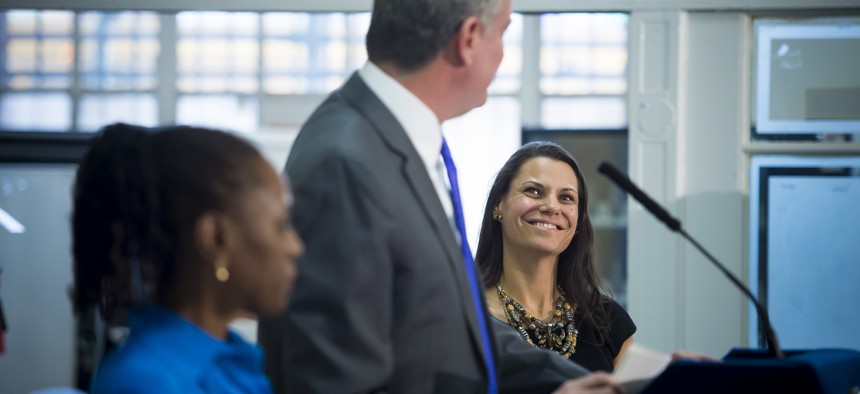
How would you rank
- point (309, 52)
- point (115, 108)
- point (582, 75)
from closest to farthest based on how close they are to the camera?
point (309, 52) < point (115, 108) < point (582, 75)

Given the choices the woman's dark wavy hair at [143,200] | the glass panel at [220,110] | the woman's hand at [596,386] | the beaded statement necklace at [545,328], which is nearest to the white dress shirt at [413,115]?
the woman's hand at [596,386]

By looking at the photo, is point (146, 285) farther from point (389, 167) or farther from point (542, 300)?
point (542, 300)

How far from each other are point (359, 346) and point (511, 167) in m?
1.30

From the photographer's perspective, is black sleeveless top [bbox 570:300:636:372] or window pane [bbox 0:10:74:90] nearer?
black sleeveless top [bbox 570:300:636:372]

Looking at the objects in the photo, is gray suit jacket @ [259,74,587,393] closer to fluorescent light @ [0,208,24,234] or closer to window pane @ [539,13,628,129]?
fluorescent light @ [0,208,24,234]

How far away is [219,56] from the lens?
6043mm

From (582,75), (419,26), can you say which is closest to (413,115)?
(419,26)

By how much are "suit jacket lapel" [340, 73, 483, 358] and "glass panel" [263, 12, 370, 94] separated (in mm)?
4274

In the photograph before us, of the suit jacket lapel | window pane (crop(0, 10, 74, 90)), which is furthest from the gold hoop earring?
window pane (crop(0, 10, 74, 90))

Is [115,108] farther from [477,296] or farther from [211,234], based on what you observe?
[211,234]

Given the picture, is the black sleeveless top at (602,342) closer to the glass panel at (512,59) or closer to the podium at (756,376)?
the podium at (756,376)

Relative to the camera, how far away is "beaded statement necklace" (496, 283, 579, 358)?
2.42 meters

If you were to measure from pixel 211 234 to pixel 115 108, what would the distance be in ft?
17.3

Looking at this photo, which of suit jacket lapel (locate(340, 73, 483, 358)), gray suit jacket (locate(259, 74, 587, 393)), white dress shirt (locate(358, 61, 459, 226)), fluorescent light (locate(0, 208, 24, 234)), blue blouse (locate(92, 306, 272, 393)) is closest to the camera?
blue blouse (locate(92, 306, 272, 393))
